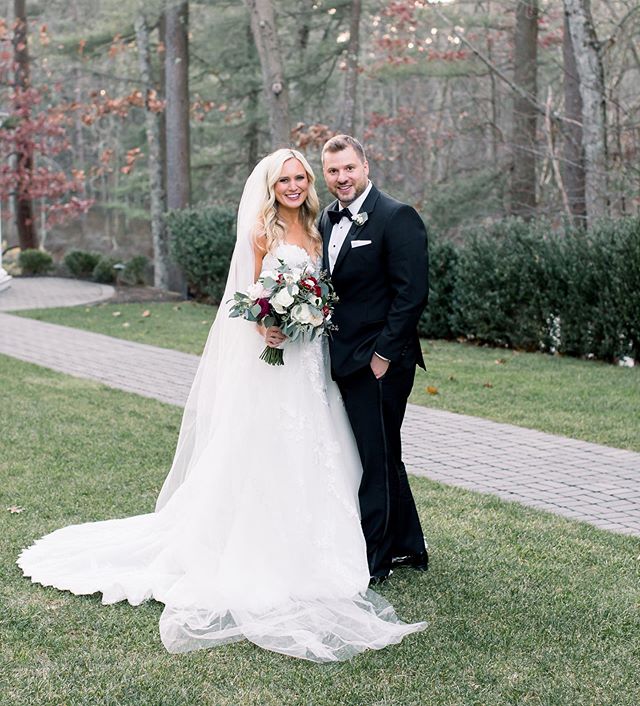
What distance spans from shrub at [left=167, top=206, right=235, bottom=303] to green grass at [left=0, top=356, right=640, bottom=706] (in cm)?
1348

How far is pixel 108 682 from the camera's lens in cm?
384

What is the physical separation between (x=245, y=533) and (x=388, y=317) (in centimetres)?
125

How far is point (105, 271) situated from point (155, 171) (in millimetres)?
2828

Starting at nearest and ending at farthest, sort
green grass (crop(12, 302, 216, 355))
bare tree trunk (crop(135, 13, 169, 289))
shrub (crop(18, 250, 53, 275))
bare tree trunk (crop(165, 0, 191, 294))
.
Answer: green grass (crop(12, 302, 216, 355)) → bare tree trunk (crop(165, 0, 191, 294)) → bare tree trunk (crop(135, 13, 169, 289)) → shrub (crop(18, 250, 53, 275))

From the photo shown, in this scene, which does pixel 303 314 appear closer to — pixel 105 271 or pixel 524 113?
pixel 524 113

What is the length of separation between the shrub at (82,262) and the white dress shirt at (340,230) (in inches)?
862

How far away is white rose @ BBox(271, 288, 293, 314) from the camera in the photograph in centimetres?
454

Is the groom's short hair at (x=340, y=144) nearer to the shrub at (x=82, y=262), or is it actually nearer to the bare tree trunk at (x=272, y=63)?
the bare tree trunk at (x=272, y=63)

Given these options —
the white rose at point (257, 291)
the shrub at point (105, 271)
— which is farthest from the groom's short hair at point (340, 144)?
the shrub at point (105, 271)

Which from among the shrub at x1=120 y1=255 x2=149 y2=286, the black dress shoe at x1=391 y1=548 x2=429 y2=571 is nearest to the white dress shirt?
the black dress shoe at x1=391 y1=548 x2=429 y2=571

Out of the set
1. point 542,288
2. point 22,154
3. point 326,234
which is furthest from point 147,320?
point 326,234

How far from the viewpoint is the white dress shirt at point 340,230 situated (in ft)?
16.1

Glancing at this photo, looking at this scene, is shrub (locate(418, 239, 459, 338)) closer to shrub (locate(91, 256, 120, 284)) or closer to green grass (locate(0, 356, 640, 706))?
green grass (locate(0, 356, 640, 706))

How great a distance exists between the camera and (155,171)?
24312 millimetres
